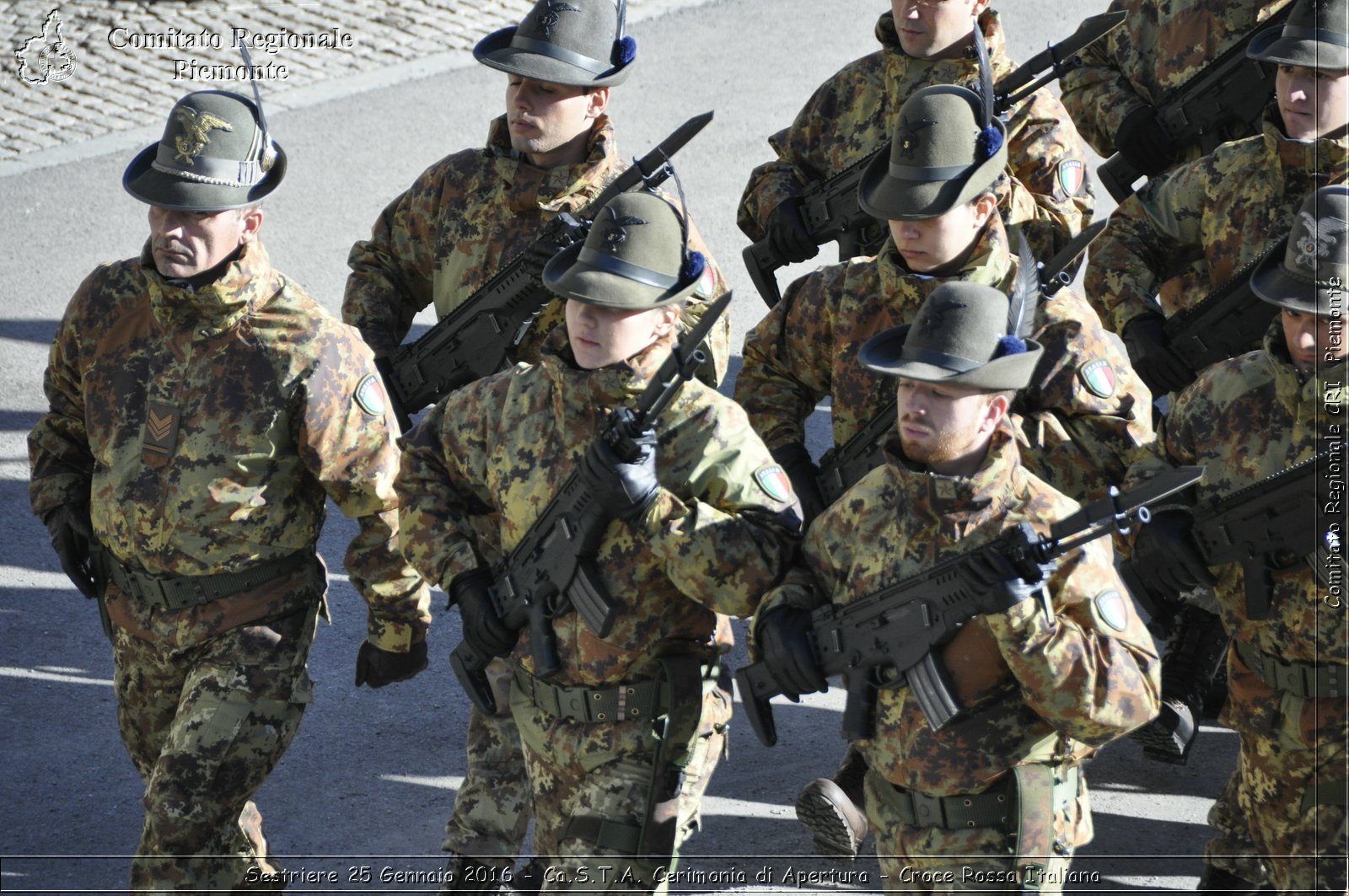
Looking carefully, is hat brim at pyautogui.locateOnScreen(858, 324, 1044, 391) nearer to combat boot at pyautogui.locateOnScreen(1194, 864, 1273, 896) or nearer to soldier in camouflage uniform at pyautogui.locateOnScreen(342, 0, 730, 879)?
soldier in camouflage uniform at pyautogui.locateOnScreen(342, 0, 730, 879)

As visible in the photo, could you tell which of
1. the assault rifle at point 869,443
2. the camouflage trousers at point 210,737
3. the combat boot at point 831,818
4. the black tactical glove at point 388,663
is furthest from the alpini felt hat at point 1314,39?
the camouflage trousers at point 210,737

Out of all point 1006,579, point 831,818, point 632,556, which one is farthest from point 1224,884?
point 632,556

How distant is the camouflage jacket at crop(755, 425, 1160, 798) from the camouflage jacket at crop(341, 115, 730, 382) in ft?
5.55

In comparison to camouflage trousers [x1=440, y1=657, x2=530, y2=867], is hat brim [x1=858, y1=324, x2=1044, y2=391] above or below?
above

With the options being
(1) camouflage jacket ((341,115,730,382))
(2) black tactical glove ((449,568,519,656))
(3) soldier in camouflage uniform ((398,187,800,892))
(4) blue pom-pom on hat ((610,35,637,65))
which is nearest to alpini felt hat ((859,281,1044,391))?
(3) soldier in camouflage uniform ((398,187,800,892))

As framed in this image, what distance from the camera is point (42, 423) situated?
6.07 meters

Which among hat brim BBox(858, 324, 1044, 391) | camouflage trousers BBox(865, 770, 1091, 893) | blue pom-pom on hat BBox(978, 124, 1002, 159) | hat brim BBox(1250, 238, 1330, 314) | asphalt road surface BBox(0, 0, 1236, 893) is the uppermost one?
blue pom-pom on hat BBox(978, 124, 1002, 159)

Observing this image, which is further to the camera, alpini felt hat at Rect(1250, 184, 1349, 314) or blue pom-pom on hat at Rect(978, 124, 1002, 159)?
blue pom-pom on hat at Rect(978, 124, 1002, 159)

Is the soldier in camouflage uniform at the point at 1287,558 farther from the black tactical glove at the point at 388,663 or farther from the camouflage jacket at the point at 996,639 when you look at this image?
the black tactical glove at the point at 388,663

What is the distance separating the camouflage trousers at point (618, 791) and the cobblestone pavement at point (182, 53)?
8.37 metres

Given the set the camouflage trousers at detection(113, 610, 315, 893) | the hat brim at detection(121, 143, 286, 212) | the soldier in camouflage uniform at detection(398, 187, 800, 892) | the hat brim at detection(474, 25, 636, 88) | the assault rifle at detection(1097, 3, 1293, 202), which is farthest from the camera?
the assault rifle at detection(1097, 3, 1293, 202)

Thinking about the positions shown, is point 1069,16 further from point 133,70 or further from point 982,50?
point 982,50

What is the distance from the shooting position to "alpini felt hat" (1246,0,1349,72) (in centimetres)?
618

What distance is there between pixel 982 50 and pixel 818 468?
4.93 ft
